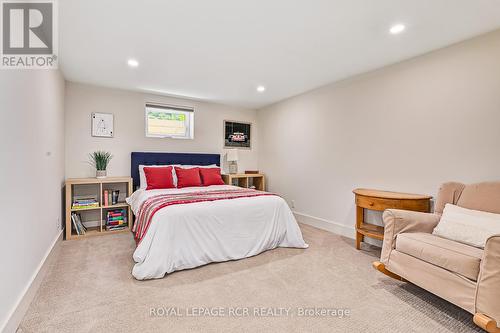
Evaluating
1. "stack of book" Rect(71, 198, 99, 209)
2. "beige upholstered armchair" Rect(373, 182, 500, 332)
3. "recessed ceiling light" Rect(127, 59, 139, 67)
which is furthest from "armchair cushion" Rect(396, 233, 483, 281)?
"stack of book" Rect(71, 198, 99, 209)

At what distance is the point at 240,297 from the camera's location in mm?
1976

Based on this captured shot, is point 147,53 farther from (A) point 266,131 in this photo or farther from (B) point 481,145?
(B) point 481,145

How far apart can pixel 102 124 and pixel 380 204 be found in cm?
428

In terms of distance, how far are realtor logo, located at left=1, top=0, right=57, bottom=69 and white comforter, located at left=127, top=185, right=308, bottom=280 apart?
1.66 m

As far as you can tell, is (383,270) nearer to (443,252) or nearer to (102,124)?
(443,252)

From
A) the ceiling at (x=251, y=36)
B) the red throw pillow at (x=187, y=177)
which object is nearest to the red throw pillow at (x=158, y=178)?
the red throw pillow at (x=187, y=177)

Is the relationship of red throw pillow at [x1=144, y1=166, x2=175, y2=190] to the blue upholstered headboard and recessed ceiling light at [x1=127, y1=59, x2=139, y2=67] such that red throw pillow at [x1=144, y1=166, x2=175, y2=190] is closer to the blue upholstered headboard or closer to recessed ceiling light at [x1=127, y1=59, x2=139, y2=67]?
the blue upholstered headboard

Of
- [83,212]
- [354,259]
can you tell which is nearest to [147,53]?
[83,212]

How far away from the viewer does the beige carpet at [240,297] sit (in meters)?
1.64

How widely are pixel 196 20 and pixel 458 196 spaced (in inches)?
116

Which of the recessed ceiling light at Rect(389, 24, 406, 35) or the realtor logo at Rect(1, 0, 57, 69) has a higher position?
the recessed ceiling light at Rect(389, 24, 406, 35)

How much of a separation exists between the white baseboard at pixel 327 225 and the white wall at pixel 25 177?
3573 mm

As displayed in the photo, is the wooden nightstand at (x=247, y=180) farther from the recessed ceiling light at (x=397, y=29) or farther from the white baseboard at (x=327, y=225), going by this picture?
the recessed ceiling light at (x=397, y=29)

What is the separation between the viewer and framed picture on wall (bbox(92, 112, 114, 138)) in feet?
12.8
